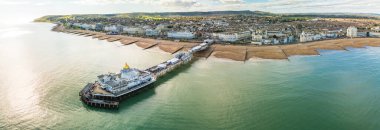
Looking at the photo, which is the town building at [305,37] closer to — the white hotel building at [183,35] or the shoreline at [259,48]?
the shoreline at [259,48]

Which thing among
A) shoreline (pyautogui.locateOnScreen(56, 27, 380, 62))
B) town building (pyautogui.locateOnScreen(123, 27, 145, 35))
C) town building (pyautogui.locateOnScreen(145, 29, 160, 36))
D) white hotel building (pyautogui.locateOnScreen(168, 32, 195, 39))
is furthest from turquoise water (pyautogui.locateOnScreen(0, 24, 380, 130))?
town building (pyautogui.locateOnScreen(123, 27, 145, 35))

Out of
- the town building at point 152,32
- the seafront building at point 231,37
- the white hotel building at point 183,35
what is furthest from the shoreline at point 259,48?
the town building at point 152,32

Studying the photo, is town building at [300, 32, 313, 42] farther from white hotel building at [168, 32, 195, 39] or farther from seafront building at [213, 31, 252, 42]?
white hotel building at [168, 32, 195, 39]

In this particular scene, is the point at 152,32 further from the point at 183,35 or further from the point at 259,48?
the point at 259,48

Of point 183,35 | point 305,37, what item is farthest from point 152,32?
point 305,37

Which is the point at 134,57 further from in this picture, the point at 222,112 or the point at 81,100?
the point at 222,112

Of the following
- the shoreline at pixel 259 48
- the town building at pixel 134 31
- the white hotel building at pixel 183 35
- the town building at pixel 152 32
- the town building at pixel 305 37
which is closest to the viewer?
the shoreline at pixel 259 48

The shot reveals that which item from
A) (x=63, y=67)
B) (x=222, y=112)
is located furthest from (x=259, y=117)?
(x=63, y=67)

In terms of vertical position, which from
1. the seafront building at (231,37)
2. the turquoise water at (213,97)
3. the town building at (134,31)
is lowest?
the turquoise water at (213,97)
